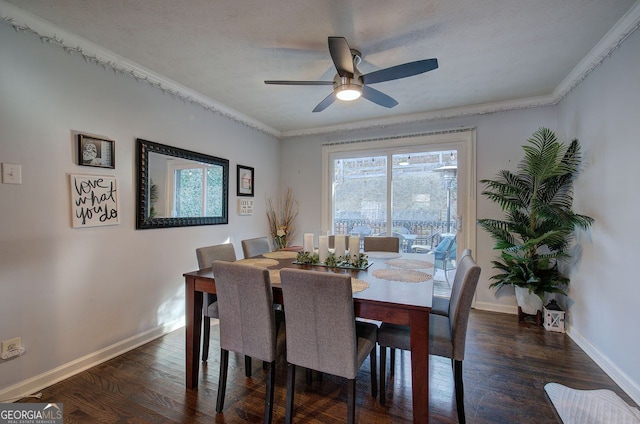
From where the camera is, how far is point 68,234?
2.08 meters

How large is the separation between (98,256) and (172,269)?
722 millimetres

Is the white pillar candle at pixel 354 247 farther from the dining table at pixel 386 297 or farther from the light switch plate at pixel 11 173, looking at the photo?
the light switch plate at pixel 11 173

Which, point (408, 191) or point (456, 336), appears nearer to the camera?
point (456, 336)

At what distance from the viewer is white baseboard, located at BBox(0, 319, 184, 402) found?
181 cm

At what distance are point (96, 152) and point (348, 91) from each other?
203 cm

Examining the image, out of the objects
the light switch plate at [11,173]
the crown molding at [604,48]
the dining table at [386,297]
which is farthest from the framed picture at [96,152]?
the crown molding at [604,48]

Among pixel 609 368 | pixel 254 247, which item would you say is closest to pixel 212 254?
pixel 254 247

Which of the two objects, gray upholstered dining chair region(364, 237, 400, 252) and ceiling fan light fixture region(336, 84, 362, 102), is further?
gray upholstered dining chair region(364, 237, 400, 252)

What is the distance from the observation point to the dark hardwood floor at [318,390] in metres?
1.68

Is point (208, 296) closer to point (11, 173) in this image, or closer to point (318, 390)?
point (318, 390)

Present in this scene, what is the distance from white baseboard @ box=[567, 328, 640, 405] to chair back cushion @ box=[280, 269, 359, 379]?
1.96 meters

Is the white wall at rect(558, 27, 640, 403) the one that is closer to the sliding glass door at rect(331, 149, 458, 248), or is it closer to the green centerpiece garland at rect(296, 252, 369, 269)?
the sliding glass door at rect(331, 149, 458, 248)

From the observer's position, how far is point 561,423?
1.61 meters

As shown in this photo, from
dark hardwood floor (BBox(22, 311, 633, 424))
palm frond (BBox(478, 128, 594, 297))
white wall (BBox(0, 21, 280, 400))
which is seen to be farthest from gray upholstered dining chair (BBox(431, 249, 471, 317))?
white wall (BBox(0, 21, 280, 400))
